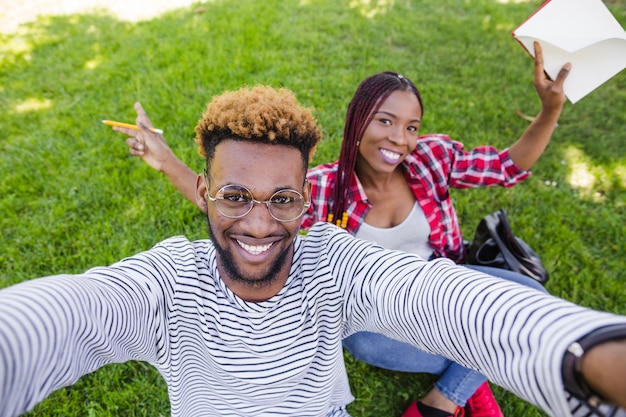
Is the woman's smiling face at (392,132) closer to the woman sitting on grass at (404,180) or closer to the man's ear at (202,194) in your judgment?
the woman sitting on grass at (404,180)

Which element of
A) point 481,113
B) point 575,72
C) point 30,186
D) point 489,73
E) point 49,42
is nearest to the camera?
point 575,72

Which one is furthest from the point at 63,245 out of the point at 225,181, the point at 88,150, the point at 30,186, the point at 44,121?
the point at 225,181

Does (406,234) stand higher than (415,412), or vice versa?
(406,234)

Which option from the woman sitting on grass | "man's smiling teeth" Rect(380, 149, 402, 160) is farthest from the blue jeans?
"man's smiling teeth" Rect(380, 149, 402, 160)

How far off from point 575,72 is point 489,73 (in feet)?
10.9

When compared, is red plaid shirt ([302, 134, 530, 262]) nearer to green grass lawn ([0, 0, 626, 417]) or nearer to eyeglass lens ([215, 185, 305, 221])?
eyeglass lens ([215, 185, 305, 221])

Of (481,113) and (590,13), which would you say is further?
(481,113)

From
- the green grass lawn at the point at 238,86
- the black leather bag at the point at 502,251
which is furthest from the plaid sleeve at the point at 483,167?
the green grass lawn at the point at 238,86

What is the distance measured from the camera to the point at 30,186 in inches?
136

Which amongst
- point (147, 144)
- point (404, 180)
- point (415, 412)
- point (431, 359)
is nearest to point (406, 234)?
point (404, 180)

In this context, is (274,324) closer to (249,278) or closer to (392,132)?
(249,278)

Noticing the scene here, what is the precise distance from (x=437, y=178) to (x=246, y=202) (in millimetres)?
1359

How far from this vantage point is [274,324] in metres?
1.43

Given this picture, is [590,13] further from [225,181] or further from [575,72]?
[225,181]
